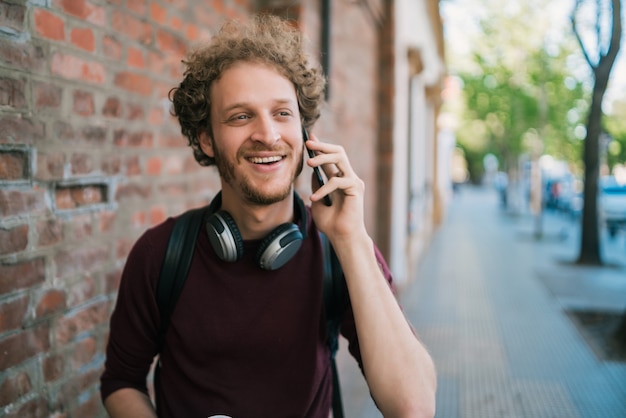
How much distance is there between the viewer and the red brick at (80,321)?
76.6 inches

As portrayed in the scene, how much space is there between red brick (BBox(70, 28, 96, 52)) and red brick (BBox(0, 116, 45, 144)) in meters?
0.35

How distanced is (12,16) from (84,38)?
1.14ft

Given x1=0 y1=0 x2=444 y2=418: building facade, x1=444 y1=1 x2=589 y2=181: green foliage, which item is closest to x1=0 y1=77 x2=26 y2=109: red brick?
x1=0 y1=0 x2=444 y2=418: building facade

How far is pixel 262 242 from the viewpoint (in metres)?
1.71

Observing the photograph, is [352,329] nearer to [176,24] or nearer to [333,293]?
[333,293]

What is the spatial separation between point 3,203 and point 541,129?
19500 millimetres

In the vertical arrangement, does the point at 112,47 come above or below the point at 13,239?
above

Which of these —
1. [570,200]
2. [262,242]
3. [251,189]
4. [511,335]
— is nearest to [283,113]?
[251,189]

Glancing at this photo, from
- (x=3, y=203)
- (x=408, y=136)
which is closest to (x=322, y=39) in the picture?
(x=3, y=203)

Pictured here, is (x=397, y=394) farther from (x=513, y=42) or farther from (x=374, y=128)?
(x=513, y=42)

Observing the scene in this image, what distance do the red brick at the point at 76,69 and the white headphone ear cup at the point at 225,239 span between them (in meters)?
0.74

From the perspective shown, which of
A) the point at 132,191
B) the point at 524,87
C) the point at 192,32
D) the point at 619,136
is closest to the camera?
the point at 132,191

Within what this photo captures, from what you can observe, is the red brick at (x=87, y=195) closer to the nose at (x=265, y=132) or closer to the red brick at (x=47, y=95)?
the red brick at (x=47, y=95)

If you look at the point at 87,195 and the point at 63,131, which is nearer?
the point at 63,131
